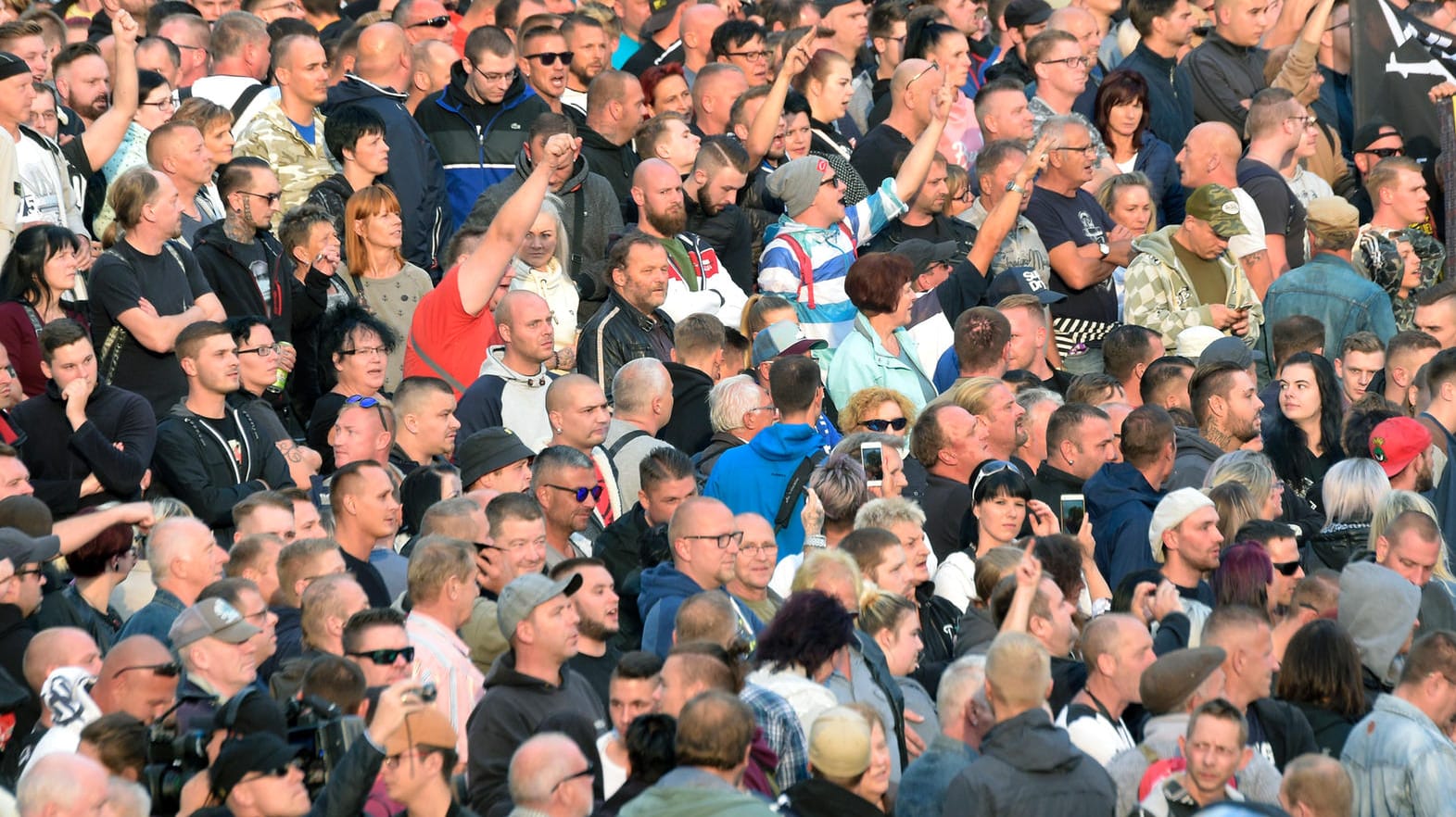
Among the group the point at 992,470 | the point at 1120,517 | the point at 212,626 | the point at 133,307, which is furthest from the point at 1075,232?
the point at 212,626

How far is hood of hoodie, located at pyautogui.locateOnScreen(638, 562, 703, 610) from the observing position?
9.34 m

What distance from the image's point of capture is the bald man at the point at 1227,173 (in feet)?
46.0

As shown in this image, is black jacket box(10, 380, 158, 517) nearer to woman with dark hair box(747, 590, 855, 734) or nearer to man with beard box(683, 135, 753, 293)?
woman with dark hair box(747, 590, 855, 734)

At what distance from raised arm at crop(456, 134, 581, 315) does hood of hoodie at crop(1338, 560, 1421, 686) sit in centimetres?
386

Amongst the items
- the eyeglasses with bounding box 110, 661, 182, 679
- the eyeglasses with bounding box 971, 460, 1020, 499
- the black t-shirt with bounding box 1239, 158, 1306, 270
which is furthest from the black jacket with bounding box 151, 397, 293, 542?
the black t-shirt with bounding box 1239, 158, 1306, 270

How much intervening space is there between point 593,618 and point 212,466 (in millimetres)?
2291

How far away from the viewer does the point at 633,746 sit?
25.5ft

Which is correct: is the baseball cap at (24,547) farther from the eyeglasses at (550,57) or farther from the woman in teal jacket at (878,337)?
the eyeglasses at (550,57)

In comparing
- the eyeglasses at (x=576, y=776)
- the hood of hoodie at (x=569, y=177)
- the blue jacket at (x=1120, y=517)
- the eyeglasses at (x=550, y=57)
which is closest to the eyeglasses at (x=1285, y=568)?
the blue jacket at (x=1120, y=517)

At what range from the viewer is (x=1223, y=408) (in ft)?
38.4

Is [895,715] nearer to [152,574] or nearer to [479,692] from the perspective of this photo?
[479,692]

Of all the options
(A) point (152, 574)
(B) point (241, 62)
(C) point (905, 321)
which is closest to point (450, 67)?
(B) point (241, 62)

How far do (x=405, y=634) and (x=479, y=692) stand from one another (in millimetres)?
544

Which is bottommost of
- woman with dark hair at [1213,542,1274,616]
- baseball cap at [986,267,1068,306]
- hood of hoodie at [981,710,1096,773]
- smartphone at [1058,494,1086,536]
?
baseball cap at [986,267,1068,306]
